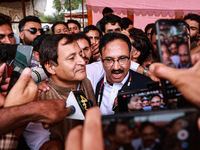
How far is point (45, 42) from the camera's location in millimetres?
1906

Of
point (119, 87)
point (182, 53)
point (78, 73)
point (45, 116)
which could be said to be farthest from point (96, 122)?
point (119, 87)

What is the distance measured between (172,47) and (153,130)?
0.54m

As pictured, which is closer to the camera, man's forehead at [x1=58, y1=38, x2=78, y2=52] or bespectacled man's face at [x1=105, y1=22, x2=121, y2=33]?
man's forehead at [x1=58, y1=38, x2=78, y2=52]

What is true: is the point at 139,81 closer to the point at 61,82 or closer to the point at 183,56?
the point at 61,82

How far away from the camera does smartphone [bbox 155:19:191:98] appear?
997 mm

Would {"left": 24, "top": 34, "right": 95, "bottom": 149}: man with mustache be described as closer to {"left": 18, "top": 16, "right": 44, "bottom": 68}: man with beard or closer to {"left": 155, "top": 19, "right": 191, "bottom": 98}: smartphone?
{"left": 155, "top": 19, "right": 191, "bottom": 98}: smartphone

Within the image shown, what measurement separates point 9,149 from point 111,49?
61.9 inches

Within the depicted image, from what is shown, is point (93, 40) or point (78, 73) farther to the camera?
point (93, 40)

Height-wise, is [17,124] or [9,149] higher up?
[17,124]

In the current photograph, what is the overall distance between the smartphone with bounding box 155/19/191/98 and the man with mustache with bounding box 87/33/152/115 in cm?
112

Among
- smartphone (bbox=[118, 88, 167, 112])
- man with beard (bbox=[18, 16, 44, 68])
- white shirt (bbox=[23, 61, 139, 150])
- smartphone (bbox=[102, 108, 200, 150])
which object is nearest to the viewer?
smartphone (bbox=[102, 108, 200, 150])

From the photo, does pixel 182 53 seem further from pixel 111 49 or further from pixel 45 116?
pixel 111 49

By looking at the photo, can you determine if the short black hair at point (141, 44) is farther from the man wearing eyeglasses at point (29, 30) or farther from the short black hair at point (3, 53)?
the short black hair at point (3, 53)

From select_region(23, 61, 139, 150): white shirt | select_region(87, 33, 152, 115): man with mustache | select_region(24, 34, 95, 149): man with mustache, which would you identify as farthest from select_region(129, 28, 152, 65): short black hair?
select_region(24, 34, 95, 149): man with mustache
